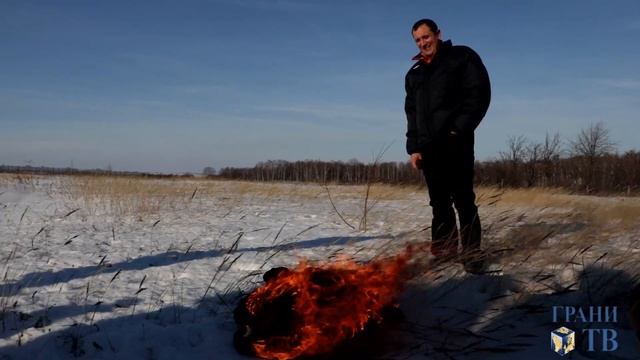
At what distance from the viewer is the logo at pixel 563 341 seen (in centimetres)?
236

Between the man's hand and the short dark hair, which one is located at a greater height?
the short dark hair

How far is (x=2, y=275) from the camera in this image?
361 centimetres

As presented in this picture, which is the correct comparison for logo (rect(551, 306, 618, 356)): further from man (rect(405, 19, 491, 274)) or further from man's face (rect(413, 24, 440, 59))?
man's face (rect(413, 24, 440, 59))

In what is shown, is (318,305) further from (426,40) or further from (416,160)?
(426,40)

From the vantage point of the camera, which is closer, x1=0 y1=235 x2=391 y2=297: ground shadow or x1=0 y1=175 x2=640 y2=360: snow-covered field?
x1=0 y1=175 x2=640 y2=360: snow-covered field

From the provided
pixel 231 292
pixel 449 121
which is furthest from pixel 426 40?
pixel 231 292

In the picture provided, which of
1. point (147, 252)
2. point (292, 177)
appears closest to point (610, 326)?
point (147, 252)

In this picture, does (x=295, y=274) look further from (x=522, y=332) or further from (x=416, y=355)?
(x=522, y=332)

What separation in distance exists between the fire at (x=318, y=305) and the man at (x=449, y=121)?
3.50 ft

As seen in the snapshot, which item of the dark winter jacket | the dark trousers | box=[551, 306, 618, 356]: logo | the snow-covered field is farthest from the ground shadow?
box=[551, 306, 618, 356]: logo

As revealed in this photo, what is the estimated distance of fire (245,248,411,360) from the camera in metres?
2.12

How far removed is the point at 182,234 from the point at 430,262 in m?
3.87

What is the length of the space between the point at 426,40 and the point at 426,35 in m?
0.04

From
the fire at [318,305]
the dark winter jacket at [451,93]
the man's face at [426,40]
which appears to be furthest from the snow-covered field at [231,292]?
the man's face at [426,40]
